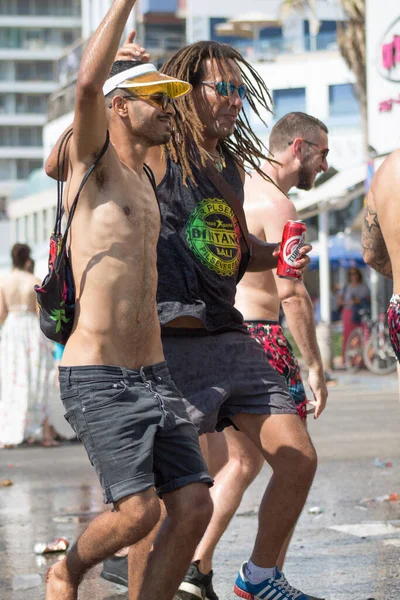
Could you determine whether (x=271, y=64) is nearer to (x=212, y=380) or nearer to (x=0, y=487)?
(x=0, y=487)

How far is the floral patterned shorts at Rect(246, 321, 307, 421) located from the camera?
5410mm

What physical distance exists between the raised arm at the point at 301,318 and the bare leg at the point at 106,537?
150 cm

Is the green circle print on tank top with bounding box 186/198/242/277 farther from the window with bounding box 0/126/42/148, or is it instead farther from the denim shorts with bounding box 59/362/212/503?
the window with bounding box 0/126/42/148

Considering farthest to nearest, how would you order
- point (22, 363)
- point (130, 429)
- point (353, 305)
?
point (353, 305)
point (22, 363)
point (130, 429)

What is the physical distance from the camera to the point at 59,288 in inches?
161

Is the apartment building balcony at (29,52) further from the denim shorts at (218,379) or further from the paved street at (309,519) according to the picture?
the denim shorts at (218,379)

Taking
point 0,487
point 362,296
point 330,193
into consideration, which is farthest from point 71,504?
point 330,193

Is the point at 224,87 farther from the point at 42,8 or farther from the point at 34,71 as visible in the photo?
the point at 34,71

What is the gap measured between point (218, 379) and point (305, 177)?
1523 millimetres

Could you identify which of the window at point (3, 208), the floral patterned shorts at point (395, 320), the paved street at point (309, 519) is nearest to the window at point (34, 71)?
the window at point (3, 208)

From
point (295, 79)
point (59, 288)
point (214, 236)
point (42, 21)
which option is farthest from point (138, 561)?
point (42, 21)

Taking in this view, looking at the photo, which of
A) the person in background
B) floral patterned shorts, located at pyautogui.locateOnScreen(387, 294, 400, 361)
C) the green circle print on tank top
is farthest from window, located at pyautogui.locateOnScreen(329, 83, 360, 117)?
floral patterned shorts, located at pyautogui.locateOnScreen(387, 294, 400, 361)

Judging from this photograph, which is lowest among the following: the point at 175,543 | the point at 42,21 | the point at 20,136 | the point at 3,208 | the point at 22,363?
the point at 3,208

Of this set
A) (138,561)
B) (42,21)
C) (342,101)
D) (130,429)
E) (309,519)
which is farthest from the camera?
(42,21)
